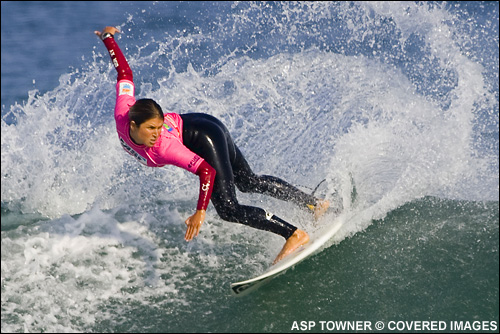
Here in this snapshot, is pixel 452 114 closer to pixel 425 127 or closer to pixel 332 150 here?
pixel 425 127

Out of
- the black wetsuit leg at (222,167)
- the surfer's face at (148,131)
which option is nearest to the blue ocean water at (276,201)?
the black wetsuit leg at (222,167)

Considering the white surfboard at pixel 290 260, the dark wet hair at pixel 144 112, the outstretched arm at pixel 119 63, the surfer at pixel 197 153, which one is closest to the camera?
the dark wet hair at pixel 144 112

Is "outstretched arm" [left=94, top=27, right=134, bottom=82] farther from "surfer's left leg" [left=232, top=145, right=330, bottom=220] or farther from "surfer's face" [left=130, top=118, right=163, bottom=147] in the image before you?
"surfer's left leg" [left=232, top=145, right=330, bottom=220]

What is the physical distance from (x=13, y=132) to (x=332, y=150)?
371 centimetres

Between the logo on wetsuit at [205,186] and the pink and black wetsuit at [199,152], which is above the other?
the pink and black wetsuit at [199,152]

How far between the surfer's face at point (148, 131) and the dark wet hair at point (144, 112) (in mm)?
27

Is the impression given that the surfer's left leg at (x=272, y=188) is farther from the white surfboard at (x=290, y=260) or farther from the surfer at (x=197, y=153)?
the white surfboard at (x=290, y=260)

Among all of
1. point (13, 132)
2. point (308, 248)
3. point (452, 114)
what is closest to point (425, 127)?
point (452, 114)

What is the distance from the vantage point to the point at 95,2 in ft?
48.4

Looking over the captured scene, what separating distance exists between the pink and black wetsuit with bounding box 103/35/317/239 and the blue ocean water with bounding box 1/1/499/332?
59cm

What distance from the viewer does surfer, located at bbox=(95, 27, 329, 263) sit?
5145 mm

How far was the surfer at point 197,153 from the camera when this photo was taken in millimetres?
5145

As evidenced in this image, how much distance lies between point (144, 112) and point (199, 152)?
807 mm

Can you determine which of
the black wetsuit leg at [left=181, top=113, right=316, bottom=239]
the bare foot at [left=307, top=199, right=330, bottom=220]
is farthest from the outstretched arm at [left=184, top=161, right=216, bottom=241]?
the bare foot at [left=307, top=199, right=330, bottom=220]
